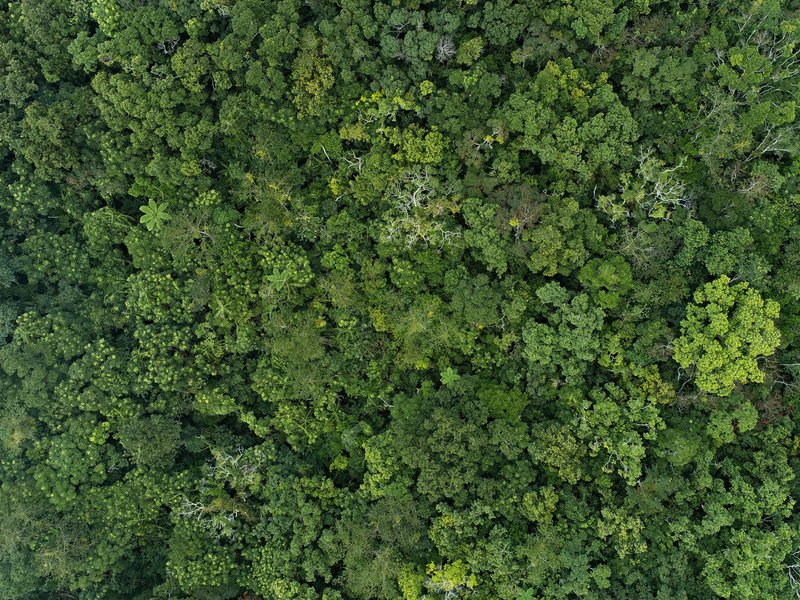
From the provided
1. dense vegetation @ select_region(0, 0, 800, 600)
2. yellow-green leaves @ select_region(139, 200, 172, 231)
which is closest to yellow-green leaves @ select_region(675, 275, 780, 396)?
dense vegetation @ select_region(0, 0, 800, 600)

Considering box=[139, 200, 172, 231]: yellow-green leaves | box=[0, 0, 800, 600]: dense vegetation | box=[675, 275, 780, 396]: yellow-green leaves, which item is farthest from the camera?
box=[139, 200, 172, 231]: yellow-green leaves

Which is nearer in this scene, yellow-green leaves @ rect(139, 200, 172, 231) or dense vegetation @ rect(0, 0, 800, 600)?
dense vegetation @ rect(0, 0, 800, 600)

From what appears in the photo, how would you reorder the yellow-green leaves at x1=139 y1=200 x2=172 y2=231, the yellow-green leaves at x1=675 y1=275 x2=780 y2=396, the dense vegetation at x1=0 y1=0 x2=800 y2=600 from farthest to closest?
the yellow-green leaves at x1=139 y1=200 x2=172 y2=231, the dense vegetation at x1=0 y1=0 x2=800 y2=600, the yellow-green leaves at x1=675 y1=275 x2=780 y2=396

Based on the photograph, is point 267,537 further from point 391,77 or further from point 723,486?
point 391,77

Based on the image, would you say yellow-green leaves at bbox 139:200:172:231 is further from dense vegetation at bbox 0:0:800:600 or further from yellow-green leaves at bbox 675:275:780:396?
yellow-green leaves at bbox 675:275:780:396

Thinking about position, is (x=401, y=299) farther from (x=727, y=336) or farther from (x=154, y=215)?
(x=727, y=336)

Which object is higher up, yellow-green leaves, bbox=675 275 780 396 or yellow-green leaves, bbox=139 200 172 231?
yellow-green leaves, bbox=675 275 780 396

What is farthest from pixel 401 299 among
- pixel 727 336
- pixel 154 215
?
pixel 727 336
